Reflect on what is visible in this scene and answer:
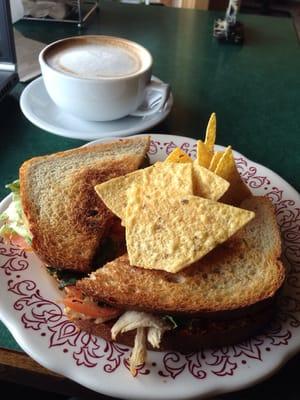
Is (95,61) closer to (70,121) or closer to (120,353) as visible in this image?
(70,121)

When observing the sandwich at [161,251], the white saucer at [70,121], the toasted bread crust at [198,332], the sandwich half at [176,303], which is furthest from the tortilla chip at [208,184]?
the white saucer at [70,121]

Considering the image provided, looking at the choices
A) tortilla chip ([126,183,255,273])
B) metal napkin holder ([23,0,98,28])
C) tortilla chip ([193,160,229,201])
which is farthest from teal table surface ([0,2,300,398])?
tortilla chip ([193,160,229,201])

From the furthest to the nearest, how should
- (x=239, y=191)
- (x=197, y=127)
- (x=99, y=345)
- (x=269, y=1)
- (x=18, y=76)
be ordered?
1. (x=269, y=1)
2. (x=18, y=76)
3. (x=197, y=127)
4. (x=239, y=191)
5. (x=99, y=345)

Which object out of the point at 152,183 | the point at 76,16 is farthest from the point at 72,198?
the point at 76,16

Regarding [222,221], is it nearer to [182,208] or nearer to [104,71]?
[182,208]

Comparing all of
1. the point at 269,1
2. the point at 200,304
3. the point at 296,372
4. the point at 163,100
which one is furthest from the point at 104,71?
the point at 269,1

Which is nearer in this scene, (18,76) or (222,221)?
(222,221)
